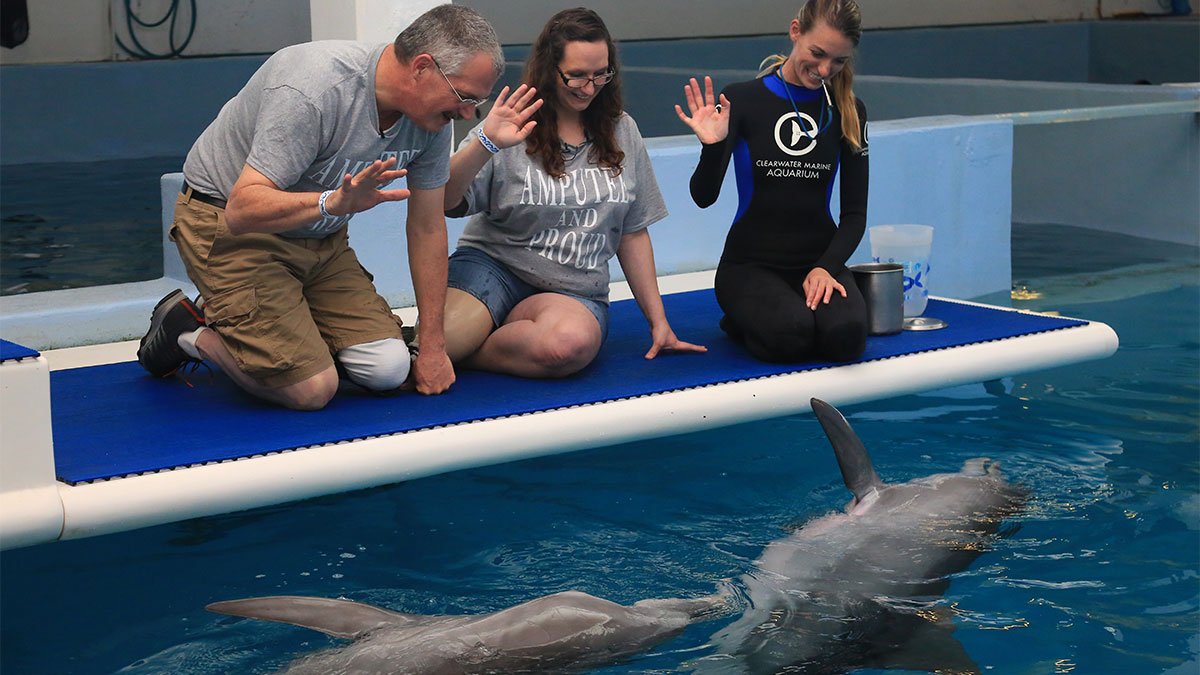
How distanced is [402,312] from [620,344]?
0.91 metres

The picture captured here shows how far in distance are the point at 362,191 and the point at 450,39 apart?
0.46 meters

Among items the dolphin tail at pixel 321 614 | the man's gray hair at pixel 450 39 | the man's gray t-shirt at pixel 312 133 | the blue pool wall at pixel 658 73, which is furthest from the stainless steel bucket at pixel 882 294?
the blue pool wall at pixel 658 73

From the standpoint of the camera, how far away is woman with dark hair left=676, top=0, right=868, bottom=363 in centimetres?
395

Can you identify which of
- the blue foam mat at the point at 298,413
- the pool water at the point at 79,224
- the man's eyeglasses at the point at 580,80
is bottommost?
the blue foam mat at the point at 298,413

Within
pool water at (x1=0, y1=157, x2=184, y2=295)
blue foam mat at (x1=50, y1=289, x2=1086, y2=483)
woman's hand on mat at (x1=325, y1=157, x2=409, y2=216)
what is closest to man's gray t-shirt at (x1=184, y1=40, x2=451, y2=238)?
woman's hand on mat at (x1=325, y1=157, x2=409, y2=216)

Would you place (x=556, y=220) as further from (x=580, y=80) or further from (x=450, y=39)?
(x=450, y=39)

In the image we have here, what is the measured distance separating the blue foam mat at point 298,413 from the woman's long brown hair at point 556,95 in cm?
65

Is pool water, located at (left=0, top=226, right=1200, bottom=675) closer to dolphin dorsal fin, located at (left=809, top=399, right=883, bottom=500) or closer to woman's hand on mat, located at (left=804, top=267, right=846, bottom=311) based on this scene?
dolphin dorsal fin, located at (left=809, top=399, right=883, bottom=500)

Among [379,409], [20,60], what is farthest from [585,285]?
[20,60]

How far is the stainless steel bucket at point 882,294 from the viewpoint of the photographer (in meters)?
4.27

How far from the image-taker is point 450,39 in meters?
3.09

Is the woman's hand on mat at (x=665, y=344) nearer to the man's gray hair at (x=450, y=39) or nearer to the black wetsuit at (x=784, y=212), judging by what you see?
the black wetsuit at (x=784, y=212)

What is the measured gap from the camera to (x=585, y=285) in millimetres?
3977

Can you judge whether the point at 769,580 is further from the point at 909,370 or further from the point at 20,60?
the point at 20,60
